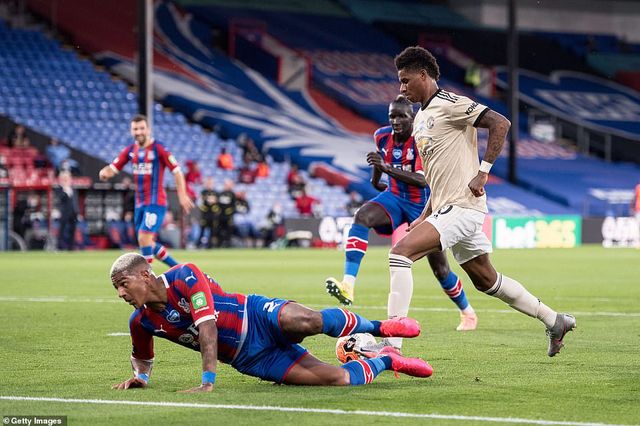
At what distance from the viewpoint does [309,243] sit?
34.9m

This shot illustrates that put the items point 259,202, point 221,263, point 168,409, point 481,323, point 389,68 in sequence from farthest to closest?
point 389,68, point 259,202, point 221,263, point 481,323, point 168,409

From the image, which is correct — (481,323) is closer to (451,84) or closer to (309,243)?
(309,243)

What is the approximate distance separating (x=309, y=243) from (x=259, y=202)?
3.54 meters

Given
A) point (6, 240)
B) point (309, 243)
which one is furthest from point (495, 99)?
point (6, 240)

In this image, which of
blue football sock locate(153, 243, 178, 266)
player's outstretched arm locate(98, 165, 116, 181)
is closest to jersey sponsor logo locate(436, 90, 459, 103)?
player's outstretched arm locate(98, 165, 116, 181)

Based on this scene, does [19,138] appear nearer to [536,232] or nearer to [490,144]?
[536,232]

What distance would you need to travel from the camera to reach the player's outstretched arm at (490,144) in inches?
335

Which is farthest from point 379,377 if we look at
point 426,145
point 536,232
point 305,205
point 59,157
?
point 536,232

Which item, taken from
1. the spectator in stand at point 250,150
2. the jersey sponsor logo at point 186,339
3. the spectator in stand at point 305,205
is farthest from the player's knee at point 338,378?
the spectator in stand at point 250,150

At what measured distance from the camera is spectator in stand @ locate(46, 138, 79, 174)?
32.8 m

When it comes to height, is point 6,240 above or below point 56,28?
below

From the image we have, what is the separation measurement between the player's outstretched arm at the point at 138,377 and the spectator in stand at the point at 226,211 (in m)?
25.8

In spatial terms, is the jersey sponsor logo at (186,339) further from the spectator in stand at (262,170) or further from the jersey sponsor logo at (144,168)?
the spectator in stand at (262,170)

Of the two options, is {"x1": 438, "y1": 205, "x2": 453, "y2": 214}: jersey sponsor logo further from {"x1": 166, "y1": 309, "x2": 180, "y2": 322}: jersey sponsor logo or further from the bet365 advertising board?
the bet365 advertising board
